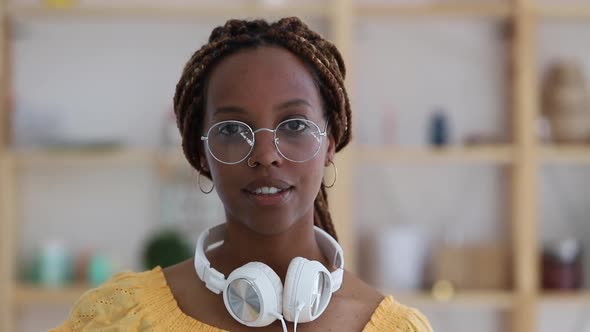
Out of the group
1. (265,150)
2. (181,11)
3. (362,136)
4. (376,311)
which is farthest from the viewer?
(362,136)

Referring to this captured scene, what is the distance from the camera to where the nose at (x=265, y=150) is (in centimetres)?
94

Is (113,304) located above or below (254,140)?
below

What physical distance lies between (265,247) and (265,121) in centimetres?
15

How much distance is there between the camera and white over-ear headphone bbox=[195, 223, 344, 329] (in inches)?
37.3

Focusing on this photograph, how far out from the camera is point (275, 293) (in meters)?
0.96

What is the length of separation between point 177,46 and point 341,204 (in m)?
0.78

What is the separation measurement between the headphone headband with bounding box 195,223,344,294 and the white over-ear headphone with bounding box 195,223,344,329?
0.4 inches

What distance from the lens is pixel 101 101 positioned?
2.97 m

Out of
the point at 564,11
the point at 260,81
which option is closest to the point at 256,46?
the point at 260,81

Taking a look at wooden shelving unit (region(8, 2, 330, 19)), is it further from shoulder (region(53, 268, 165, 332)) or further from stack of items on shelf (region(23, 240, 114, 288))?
shoulder (region(53, 268, 165, 332))

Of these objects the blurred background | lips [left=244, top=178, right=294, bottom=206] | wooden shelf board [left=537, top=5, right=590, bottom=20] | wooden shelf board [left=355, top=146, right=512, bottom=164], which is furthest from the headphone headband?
wooden shelf board [left=537, top=5, right=590, bottom=20]

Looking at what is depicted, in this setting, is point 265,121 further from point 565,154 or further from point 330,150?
point 565,154

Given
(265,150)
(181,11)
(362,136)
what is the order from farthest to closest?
1. (362,136)
2. (181,11)
3. (265,150)

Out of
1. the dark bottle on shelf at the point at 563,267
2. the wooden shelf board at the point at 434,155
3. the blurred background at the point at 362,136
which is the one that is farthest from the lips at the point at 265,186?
the dark bottle on shelf at the point at 563,267
